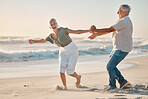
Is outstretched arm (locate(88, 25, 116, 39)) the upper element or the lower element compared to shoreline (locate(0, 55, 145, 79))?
upper

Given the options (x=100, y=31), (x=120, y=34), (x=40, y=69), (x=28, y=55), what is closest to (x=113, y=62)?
(x=120, y=34)

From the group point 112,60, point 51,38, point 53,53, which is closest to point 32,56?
point 53,53

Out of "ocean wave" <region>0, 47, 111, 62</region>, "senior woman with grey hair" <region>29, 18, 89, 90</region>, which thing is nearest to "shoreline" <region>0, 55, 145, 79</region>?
"senior woman with grey hair" <region>29, 18, 89, 90</region>

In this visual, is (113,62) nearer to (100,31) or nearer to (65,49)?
(100,31)

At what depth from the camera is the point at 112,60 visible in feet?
17.7

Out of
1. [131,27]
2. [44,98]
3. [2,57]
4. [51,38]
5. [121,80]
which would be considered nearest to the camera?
[44,98]

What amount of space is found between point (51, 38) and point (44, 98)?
6.18 ft

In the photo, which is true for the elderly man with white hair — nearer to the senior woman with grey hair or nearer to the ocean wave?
the senior woman with grey hair

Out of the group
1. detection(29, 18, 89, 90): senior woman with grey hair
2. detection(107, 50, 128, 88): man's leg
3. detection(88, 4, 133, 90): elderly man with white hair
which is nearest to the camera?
detection(88, 4, 133, 90): elderly man with white hair

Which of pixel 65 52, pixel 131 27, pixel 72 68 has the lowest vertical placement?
pixel 72 68

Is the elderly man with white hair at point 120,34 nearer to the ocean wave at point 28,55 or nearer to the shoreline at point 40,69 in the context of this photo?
the shoreline at point 40,69

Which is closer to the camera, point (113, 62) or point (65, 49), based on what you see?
point (113, 62)

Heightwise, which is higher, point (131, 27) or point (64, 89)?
point (131, 27)

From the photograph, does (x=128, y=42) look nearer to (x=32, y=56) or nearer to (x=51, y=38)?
(x=51, y=38)
